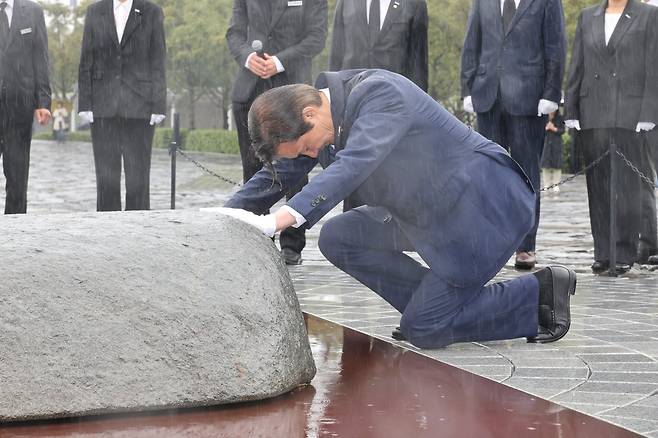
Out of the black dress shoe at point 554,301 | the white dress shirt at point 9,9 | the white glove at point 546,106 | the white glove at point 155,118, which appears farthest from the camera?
the white dress shirt at point 9,9

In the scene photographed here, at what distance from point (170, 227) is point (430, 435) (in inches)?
57.0

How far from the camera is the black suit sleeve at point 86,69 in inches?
390

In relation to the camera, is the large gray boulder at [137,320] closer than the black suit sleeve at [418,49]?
Yes

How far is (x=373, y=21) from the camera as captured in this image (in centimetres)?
966

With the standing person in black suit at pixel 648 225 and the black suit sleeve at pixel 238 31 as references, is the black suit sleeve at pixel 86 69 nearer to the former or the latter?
the black suit sleeve at pixel 238 31

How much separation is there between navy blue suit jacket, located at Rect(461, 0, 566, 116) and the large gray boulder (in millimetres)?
4619

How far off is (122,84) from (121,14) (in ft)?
1.86

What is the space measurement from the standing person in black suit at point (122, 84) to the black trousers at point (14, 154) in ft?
3.24

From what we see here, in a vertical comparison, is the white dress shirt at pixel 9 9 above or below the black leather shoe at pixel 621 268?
above

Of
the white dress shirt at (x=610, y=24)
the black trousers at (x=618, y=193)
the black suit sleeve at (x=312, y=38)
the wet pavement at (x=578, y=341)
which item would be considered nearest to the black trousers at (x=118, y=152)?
the black suit sleeve at (x=312, y=38)

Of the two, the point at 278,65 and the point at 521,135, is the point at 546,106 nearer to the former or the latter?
the point at 521,135

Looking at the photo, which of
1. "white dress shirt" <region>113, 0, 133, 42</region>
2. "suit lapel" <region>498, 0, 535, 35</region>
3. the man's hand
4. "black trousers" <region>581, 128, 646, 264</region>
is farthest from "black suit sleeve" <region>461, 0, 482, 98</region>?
the man's hand

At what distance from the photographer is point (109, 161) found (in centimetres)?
989

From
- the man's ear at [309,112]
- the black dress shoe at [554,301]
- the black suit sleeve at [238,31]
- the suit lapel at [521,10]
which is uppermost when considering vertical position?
the suit lapel at [521,10]
